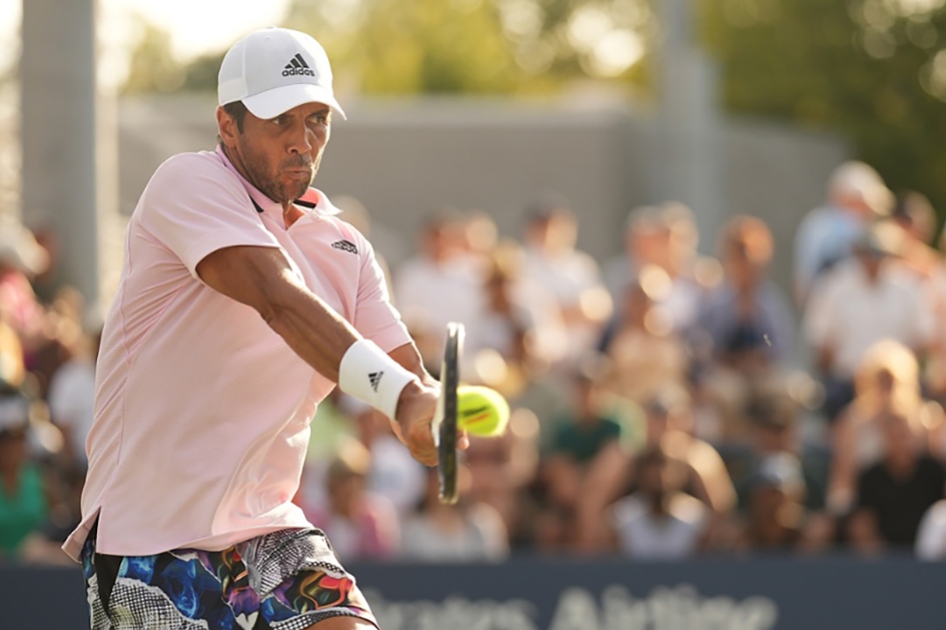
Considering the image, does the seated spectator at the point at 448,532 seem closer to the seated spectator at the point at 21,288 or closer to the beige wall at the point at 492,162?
the seated spectator at the point at 21,288

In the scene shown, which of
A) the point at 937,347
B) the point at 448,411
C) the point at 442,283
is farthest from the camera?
the point at 442,283

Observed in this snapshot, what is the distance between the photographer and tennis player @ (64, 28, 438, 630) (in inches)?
167

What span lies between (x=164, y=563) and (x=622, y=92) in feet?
128

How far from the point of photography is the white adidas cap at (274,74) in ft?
13.8

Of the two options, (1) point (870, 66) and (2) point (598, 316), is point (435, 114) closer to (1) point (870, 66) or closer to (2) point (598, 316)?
(2) point (598, 316)

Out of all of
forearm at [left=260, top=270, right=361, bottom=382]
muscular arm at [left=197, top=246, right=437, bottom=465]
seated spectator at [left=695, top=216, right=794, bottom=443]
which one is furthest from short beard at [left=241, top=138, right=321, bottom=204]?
seated spectator at [left=695, top=216, right=794, bottom=443]

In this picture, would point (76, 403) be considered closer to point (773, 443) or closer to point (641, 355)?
point (641, 355)

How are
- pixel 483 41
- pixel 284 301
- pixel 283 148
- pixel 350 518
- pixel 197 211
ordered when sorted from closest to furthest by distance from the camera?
pixel 284 301 → pixel 197 211 → pixel 283 148 → pixel 350 518 → pixel 483 41

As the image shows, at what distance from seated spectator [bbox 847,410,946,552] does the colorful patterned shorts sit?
5896 millimetres

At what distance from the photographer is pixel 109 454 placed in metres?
4.39

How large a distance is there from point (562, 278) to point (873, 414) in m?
2.79

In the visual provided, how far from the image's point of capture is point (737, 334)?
11.4 meters

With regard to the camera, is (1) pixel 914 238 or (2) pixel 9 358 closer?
(2) pixel 9 358

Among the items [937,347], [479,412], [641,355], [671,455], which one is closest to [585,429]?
[671,455]
